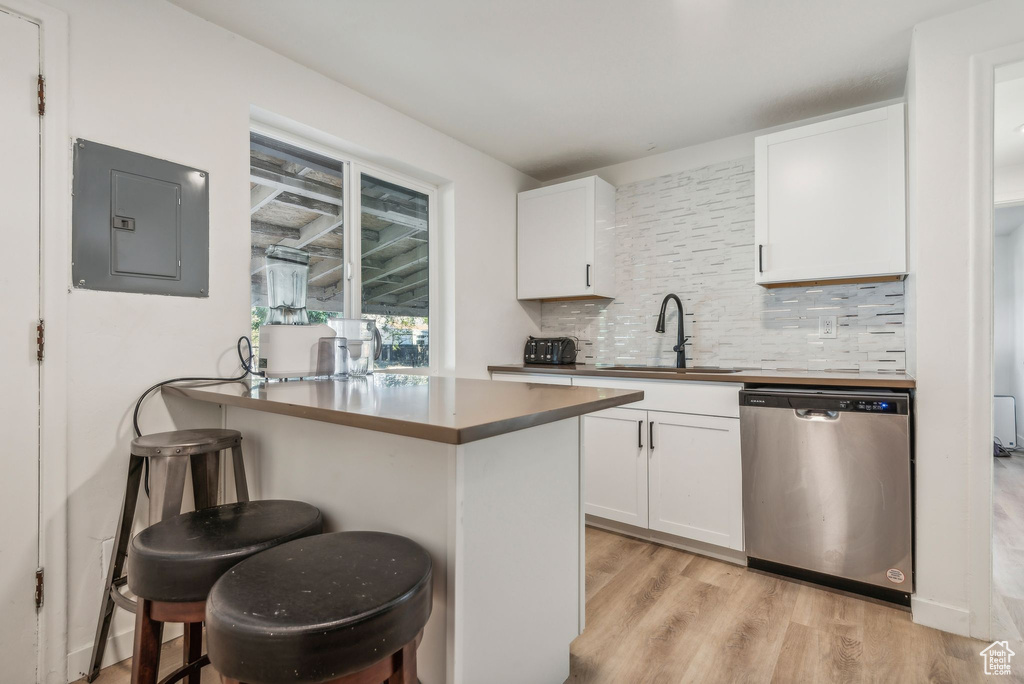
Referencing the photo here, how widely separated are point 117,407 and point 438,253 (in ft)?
6.16

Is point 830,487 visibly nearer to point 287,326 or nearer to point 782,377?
point 782,377

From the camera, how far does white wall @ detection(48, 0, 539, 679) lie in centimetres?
166

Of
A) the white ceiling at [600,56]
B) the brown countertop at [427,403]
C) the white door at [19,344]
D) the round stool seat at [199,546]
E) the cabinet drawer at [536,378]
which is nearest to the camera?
the brown countertop at [427,403]

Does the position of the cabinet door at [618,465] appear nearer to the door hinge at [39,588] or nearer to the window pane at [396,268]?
the window pane at [396,268]

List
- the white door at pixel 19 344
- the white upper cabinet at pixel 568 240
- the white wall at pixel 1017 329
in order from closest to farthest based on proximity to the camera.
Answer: the white door at pixel 19 344
the white upper cabinet at pixel 568 240
the white wall at pixel 1017 329

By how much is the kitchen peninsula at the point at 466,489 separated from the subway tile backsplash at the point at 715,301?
1897 millimetres

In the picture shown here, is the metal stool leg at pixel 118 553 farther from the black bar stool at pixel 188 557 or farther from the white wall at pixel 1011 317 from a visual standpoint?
the white wall at pixel 1011 317

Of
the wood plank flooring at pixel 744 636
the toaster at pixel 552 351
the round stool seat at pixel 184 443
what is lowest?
the wood plank flooring at pixel 744 636

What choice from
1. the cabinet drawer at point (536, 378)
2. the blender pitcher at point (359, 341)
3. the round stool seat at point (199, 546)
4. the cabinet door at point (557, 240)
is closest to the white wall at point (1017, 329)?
the cabinet door at point (557, 240)

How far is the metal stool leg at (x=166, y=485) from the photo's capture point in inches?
60.8

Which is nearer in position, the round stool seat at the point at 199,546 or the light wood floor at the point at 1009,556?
the round stool seat at the point at 199,546

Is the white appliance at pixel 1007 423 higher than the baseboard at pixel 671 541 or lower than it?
higher

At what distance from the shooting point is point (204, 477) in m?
1.65

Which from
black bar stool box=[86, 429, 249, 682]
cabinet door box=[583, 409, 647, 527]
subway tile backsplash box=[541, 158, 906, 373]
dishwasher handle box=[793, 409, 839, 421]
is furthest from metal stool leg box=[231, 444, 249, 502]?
subway tile backsplash box=[541, 158, 906, 373]
